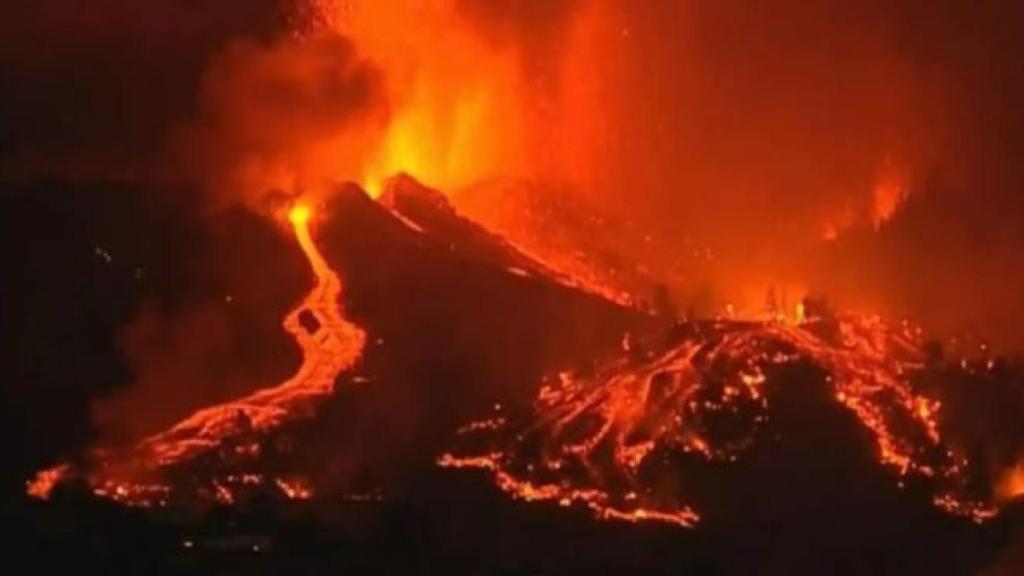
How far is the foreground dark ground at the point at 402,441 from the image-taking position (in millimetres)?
32062

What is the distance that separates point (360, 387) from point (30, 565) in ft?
40.0

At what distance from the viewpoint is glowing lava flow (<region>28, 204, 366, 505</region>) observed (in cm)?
3447

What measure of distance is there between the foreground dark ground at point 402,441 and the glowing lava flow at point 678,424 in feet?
1.47

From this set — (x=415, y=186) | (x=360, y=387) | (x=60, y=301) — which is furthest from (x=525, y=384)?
(x=415, y=186)

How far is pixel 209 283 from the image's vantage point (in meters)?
47.0

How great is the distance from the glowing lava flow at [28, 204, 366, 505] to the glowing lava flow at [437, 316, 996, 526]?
2.97 metres

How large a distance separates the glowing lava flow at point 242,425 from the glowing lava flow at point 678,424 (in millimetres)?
2966

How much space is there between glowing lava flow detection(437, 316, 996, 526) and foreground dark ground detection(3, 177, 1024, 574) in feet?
1.47

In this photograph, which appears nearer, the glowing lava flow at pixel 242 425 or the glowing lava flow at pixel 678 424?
the glowing lava flow at pixel 242 425

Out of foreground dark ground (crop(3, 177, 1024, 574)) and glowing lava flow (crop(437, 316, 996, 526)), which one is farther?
glowing lava flow (crop(437, 316, 996, 526))

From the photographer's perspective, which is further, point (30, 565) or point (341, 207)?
point (341, 207)

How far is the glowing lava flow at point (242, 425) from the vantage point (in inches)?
1357

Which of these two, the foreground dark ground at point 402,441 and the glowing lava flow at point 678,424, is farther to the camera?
the glowing lava flow at point 678,424

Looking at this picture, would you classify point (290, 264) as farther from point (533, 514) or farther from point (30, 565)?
point (30, 565)
